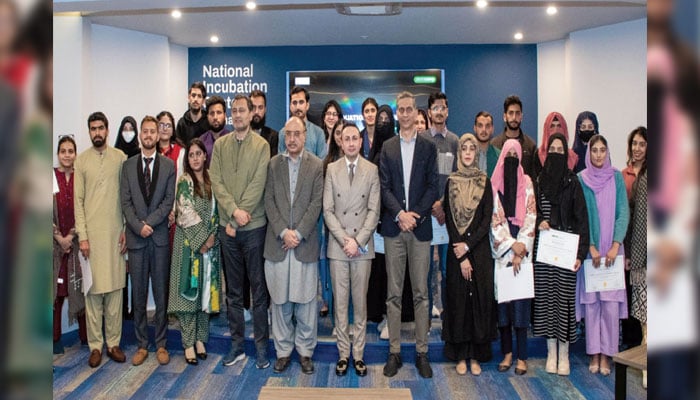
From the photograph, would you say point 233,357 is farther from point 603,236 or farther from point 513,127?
point 513,127

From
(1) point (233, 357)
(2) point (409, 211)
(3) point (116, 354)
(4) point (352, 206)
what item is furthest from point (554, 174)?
(3) point (116, 354)

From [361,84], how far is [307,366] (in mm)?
5363

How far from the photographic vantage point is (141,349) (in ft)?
16.1

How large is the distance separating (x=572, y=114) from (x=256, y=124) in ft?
15.0

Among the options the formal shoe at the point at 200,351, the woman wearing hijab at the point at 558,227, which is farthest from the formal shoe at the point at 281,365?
the woman wearing hijab at the point at 558,227

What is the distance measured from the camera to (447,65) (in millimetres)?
9008

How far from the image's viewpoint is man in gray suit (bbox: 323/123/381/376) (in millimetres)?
4426

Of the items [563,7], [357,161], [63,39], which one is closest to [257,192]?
[357,161]

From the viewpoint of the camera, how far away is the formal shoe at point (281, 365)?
4.63m

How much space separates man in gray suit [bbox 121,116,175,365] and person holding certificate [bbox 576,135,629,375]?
3.14 meters

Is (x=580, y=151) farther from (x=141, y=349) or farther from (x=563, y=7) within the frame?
(x=141, y=349)

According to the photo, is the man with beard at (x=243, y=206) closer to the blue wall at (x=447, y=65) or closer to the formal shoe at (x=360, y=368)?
the formal shoe at (x=360, y=368)

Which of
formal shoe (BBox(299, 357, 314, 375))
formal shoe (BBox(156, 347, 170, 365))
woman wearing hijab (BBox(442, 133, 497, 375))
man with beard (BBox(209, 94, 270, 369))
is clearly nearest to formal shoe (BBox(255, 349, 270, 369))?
man with beard (BBox(209, 94, 270, 369))

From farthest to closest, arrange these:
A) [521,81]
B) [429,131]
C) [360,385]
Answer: [521,81] < [429,131] < [360,385]
